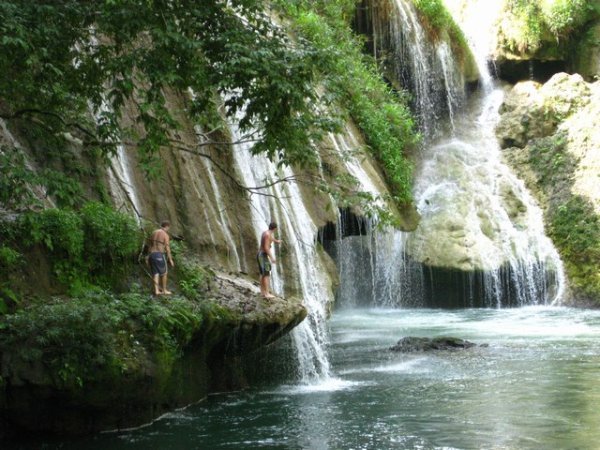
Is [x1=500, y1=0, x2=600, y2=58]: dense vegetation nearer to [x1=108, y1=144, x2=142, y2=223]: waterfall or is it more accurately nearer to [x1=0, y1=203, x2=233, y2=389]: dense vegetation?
[x1=108, y1=144, x2=142, y2=223]: waterfall

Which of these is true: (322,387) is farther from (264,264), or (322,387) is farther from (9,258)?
(9,258)

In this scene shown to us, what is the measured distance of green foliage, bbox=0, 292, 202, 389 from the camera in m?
8.59

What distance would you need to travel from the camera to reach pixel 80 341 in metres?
8.73

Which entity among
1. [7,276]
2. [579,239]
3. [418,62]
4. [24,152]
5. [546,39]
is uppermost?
[546,39]

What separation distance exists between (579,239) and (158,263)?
1604 centimetres

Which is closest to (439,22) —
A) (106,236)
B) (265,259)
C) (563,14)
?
(563,14)

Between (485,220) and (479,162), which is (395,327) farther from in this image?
(479,162)

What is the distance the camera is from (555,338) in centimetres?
1633

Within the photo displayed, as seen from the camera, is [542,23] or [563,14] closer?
[563,14]

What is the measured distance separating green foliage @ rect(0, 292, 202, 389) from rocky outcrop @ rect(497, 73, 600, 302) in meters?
16.1

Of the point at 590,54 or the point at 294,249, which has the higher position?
the point at 590,54

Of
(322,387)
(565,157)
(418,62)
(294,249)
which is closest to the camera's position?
(322,387)

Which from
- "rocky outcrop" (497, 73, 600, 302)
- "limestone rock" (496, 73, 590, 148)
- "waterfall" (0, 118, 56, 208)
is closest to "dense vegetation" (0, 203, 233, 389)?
"waterfall" (0, 118, 56, 208)

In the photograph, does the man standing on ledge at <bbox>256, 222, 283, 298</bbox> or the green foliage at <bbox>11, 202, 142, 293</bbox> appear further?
the man standing on ledge at <bbox>256, 222, 283, 298</bbox>
